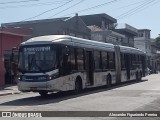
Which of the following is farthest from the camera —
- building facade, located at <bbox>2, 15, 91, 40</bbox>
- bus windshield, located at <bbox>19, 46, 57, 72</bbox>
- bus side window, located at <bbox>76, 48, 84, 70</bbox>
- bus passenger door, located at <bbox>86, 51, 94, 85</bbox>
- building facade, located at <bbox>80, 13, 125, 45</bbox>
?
building facade, located at <bbox>80, 13, 125, 45</bbox>

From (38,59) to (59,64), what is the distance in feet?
3.41

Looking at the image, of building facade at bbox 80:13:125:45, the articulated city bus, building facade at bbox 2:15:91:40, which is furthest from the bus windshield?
building facade at bbox 80:13:125:45

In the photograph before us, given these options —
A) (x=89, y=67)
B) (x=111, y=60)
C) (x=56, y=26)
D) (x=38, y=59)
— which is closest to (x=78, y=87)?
(x=89, y=67)

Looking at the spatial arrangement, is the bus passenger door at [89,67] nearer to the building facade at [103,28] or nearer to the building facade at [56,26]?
the building facade at [56,26]

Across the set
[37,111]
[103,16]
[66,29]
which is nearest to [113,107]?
[37,111]

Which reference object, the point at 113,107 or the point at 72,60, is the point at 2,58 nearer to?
the point at 72,60

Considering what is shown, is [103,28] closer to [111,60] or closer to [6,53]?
[6,53]

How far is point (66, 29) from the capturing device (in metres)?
44.7

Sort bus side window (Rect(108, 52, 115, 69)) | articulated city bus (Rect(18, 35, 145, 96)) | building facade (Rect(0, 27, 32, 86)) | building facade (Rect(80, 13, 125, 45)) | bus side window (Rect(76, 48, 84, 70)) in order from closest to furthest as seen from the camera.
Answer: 1. articulated city bus (Rect(18, 35, 145, 96))
2. bus side window (Rect(76, 48, 84, 70))
3. bus side window (Rect(108, 52, 115, 69))
4. building facade (Rect(0, 27, 32, 86))
5. building facade (Rect(80, 13, 125, 45))

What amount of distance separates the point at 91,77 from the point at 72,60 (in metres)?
3.17

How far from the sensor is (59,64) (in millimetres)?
19422

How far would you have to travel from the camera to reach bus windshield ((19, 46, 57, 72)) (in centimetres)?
1920

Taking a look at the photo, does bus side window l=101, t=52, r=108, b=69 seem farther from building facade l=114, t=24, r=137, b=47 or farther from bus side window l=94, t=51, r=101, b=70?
building facade l=114, t=24, r=137, b=47

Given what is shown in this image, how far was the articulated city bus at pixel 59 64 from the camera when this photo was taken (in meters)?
19.1
